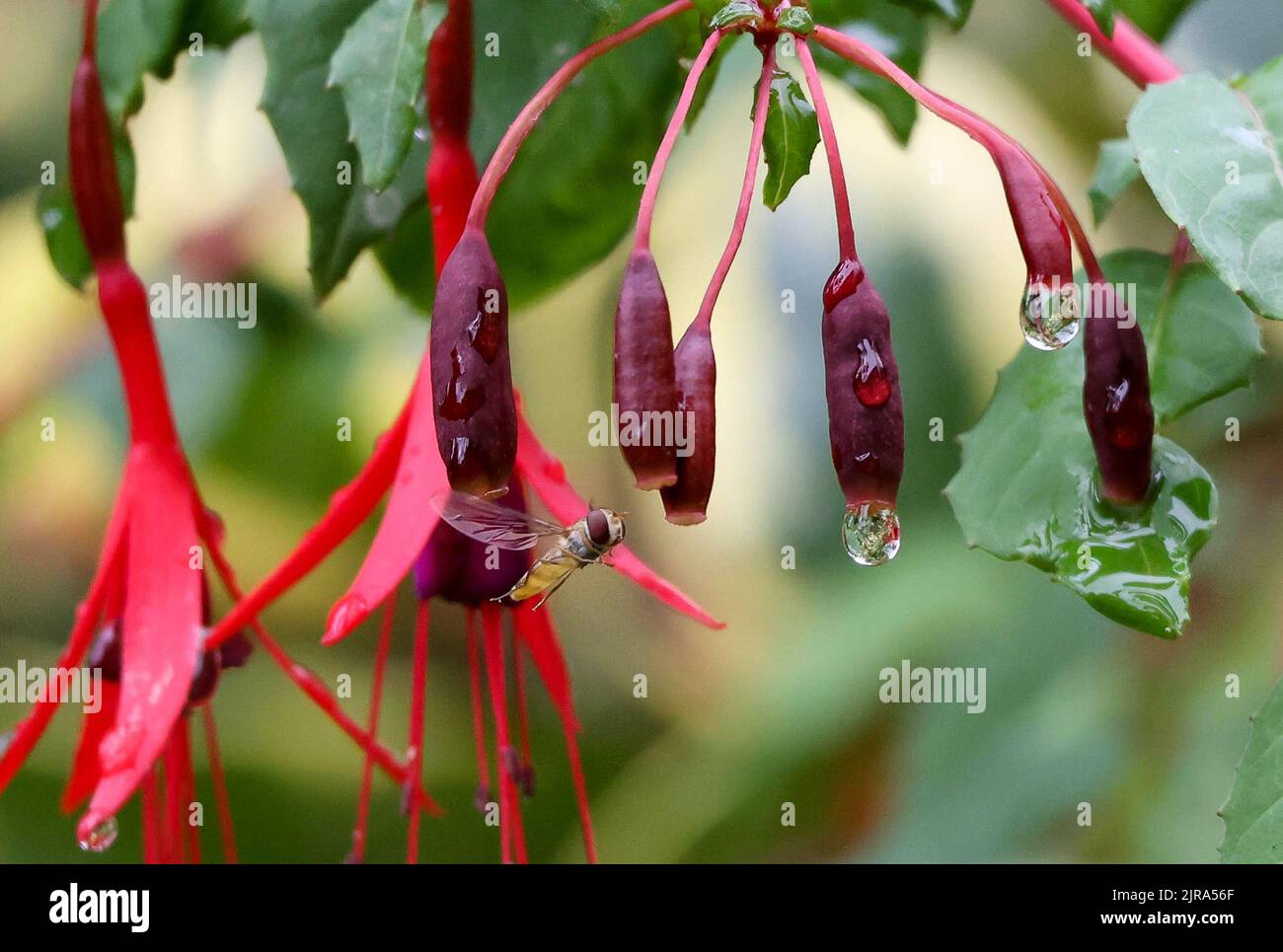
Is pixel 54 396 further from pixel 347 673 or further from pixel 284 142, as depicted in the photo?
pixel 284 142

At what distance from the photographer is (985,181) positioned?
95 centimetres

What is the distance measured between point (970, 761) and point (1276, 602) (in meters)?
0.24

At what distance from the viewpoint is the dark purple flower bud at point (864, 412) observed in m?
0.35

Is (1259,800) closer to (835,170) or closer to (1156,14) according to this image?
(835,170)

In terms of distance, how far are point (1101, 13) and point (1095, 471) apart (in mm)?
157

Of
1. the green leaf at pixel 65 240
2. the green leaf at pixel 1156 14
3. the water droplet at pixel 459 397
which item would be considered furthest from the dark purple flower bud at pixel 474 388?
the green leaf at pixel 1156 14

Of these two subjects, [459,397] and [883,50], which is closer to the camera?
[459,397]

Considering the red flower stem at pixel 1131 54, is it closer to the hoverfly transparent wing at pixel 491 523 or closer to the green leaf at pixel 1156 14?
the green leaf at pixel 1156 14

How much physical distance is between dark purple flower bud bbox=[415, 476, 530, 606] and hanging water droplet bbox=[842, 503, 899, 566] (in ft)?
0.52

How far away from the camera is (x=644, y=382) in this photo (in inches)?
13.6

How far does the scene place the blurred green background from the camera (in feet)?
2.99

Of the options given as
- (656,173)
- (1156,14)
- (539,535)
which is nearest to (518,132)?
(656,173)

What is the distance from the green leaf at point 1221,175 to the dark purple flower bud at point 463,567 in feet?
0.83

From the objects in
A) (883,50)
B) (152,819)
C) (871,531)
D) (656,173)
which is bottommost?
(152,819)
